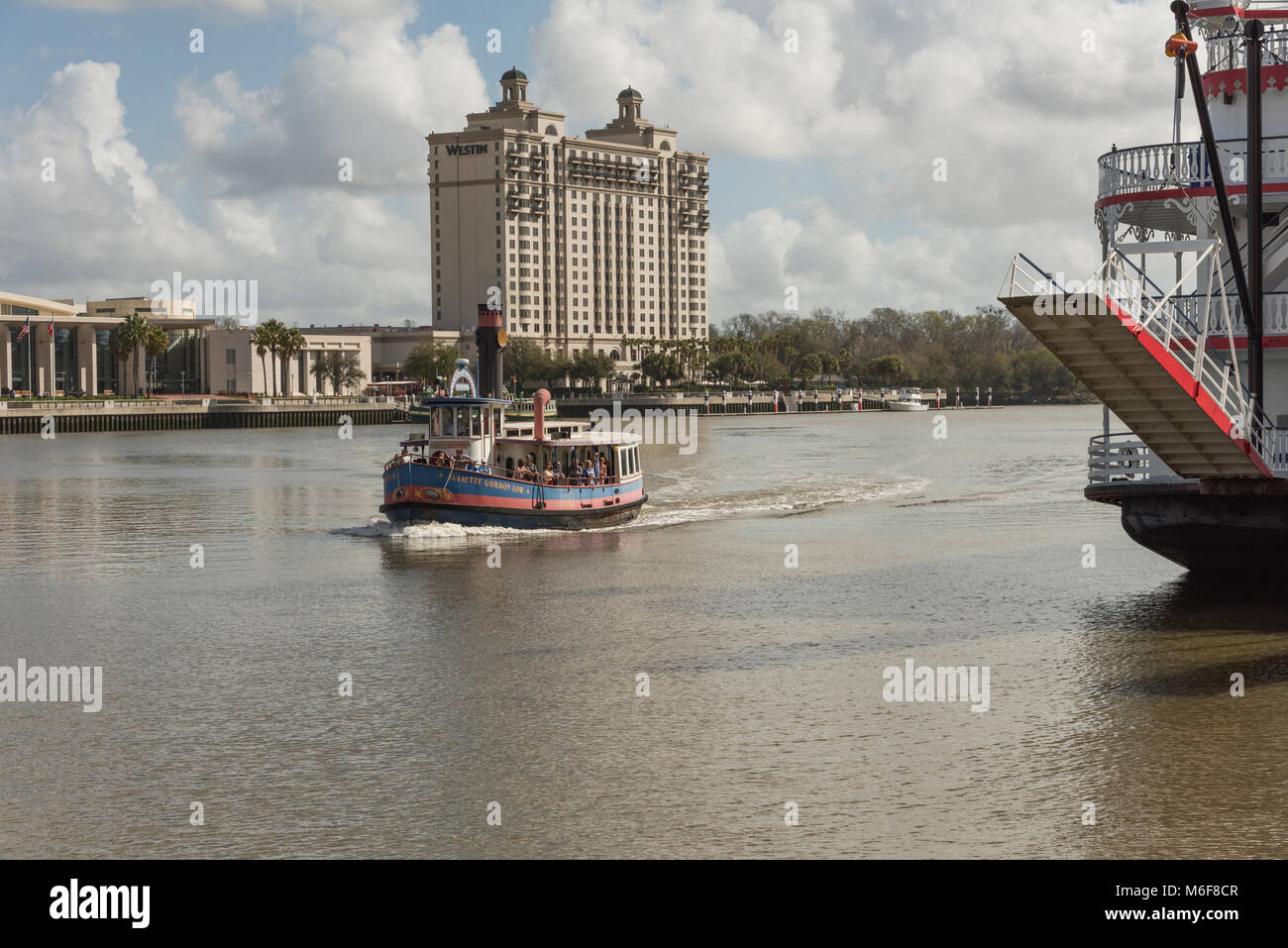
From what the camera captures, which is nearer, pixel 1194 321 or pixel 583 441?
pixel 1194 321

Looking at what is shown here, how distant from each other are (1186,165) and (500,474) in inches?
940

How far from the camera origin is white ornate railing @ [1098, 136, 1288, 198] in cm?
2839

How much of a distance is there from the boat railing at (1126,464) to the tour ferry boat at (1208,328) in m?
0.03

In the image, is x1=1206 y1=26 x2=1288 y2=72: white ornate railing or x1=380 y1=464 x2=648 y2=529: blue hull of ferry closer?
x1=1206 y1=26 x2=1288 y2=72: white ornate railing

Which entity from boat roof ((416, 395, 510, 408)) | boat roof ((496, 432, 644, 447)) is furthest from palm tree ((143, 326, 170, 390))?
boat roof ((416, 395, 510, 408))

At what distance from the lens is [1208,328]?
92.0ft

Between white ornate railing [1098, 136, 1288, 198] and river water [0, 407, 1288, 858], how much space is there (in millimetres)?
8383

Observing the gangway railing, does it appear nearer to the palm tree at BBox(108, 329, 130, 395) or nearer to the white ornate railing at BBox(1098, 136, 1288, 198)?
the white ornate railing at BBox(1098, 136, 1288, 198)

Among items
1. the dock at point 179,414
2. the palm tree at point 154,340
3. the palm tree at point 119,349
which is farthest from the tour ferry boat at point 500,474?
the palm tree at point 119,349

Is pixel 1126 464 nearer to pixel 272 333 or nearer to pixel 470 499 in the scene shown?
pixel 470 499

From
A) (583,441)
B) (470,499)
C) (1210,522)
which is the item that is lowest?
(470,499)

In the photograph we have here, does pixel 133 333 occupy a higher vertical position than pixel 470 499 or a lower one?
higher

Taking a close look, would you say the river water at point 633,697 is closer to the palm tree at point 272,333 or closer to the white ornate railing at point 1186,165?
the white ornate railing at point 1186,165

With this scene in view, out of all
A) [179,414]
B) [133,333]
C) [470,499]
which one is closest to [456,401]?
[470,499]
